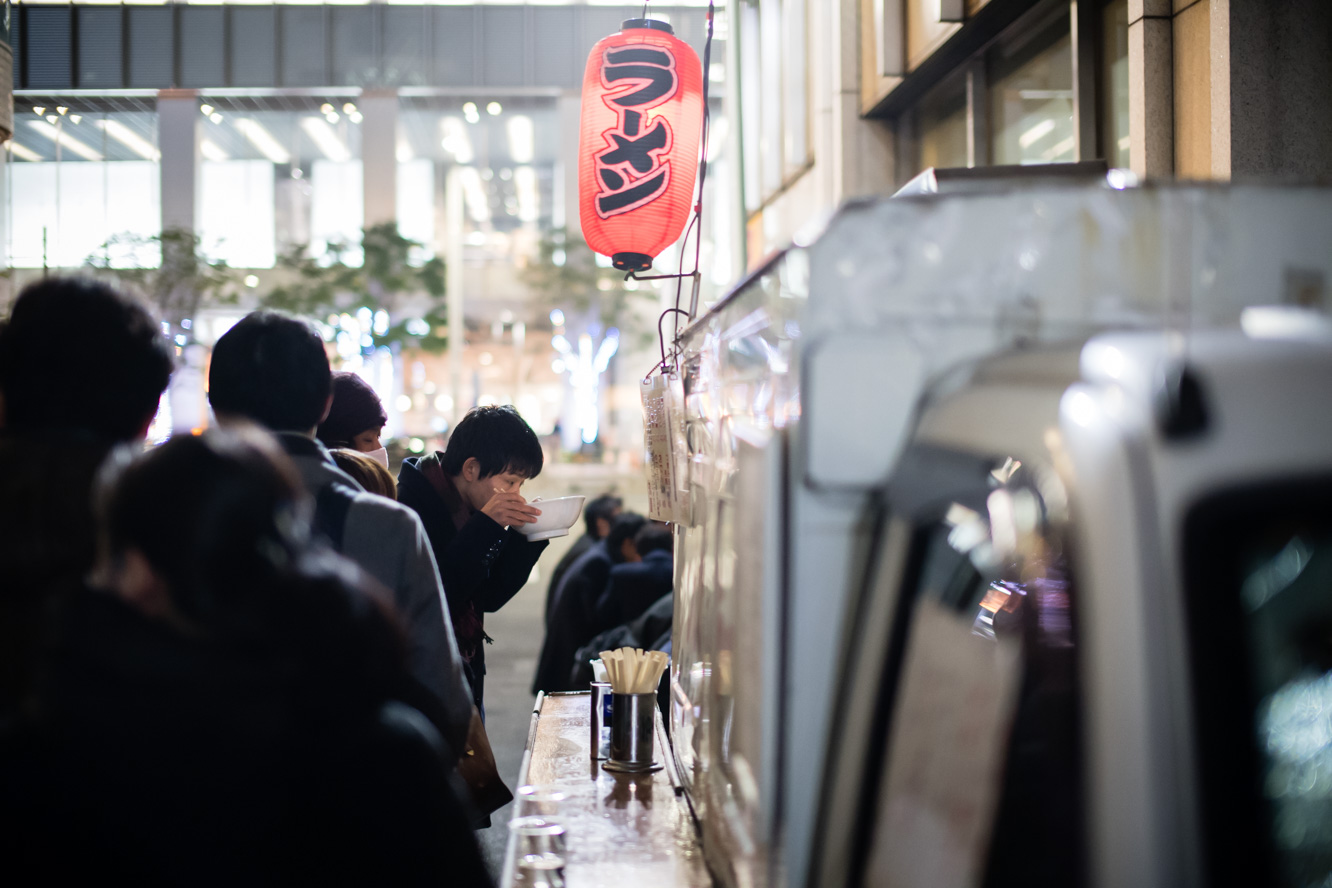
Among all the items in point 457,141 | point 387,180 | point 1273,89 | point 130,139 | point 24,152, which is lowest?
point 1273,89

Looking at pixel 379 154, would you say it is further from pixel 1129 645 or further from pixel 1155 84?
pixel 1129 645

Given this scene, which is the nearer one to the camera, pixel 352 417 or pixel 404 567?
pixel 404 567

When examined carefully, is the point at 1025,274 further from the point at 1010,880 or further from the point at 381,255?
the point at 381,255

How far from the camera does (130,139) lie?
22000 millimetres

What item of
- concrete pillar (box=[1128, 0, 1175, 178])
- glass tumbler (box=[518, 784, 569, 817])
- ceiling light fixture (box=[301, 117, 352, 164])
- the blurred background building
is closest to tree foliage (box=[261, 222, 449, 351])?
the blurred background building

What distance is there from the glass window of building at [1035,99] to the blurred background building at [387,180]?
7.09 ft

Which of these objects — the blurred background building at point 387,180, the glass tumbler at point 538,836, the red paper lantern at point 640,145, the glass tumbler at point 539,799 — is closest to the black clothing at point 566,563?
the red paper lantern at point 640,145

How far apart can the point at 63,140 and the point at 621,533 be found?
866 inches

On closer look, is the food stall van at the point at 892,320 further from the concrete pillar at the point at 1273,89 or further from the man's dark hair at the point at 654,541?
the man's dark hair at the point at 654,541

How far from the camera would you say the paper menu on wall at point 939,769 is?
1497 millimetres

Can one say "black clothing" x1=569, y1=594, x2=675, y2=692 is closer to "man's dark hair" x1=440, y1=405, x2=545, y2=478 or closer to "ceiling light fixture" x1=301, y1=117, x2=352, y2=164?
"man's dark hair" x1=440, y1=405, x2=545, y2=478

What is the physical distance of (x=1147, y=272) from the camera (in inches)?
60.7

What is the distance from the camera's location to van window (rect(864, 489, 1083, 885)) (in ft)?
4.59

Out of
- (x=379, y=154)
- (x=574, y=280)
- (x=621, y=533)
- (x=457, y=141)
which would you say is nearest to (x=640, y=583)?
(x=621, y=533)
